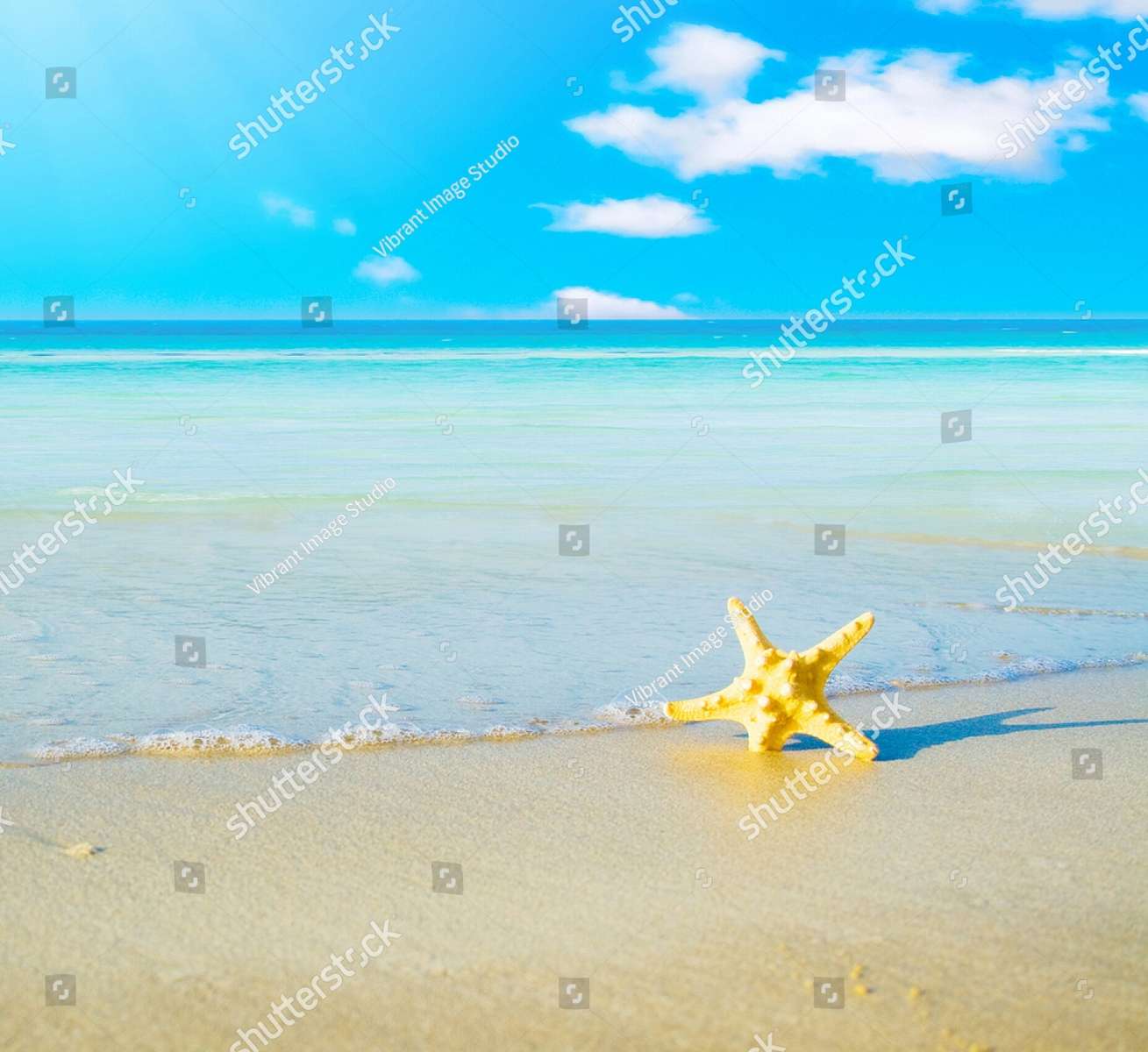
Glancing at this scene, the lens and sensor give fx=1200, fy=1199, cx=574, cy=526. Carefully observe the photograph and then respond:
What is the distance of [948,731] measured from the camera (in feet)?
18.8

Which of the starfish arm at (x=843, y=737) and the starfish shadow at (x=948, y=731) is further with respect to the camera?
the starfish shadow at (x=948, y=731)

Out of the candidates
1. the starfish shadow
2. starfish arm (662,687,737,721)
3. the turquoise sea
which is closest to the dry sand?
the starfish shadow

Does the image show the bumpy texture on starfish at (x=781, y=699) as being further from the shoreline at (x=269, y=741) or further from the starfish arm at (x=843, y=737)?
the shoreline at (x=269, y=741)

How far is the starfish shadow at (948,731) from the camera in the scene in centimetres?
545

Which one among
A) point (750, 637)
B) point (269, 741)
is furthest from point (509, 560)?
point (750, 637)

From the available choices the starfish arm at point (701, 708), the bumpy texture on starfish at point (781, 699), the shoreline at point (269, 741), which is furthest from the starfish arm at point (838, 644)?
the shoreline at point (269, 741)

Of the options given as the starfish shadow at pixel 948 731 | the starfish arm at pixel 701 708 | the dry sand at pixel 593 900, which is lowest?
the dry sand at pixel 593 900

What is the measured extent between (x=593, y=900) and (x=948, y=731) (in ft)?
8.26

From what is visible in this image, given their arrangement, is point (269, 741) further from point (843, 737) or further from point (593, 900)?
point (843, 737)

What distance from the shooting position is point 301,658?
267 inches

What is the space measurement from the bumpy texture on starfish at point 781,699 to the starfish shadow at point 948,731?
23cm

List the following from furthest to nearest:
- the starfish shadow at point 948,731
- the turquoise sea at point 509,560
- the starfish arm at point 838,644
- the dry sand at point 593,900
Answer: the turquoise sea at point 509,560 → the starfish shadow at point 948,731 → the starfish arm at point 838,644 → the dry sand at point 593,900

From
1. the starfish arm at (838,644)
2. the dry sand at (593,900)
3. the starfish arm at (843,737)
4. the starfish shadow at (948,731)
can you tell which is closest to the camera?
the dry sand at (593,900)

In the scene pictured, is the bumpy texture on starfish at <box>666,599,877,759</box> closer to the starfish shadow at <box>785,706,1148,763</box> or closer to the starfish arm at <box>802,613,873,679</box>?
the starfish arm at <box>802,613,873,679</box>
